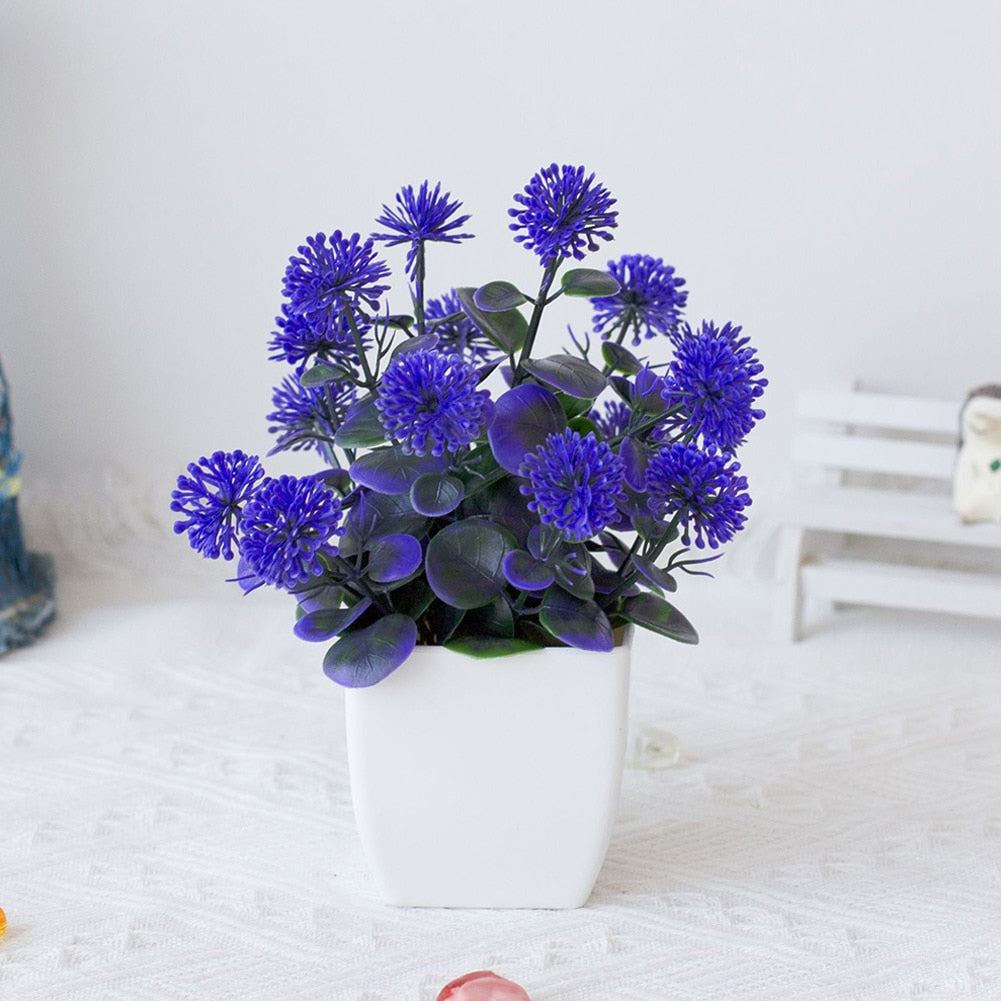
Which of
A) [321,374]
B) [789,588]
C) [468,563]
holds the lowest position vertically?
[789,588]

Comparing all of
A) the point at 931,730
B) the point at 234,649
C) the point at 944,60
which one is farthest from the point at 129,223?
the point at 931,730

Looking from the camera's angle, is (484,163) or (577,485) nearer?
(577,485)

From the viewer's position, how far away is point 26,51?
1.58 metres

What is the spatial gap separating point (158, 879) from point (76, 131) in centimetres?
106

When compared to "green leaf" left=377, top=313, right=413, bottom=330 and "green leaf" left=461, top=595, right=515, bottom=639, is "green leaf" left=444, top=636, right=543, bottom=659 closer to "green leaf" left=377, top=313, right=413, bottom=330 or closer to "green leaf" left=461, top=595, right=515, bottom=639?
"green leaf" left=461, top=595, right=515, bottom=639

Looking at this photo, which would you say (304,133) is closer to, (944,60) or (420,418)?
(944,60)

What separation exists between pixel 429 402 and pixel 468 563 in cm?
11

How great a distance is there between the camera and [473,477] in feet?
2.56

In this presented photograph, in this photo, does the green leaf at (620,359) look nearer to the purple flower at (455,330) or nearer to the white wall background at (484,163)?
the purple flower at (455,330)

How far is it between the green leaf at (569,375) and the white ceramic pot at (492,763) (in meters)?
0.16

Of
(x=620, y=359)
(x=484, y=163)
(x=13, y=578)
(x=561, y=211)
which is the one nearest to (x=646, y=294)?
(x=620, y=359)

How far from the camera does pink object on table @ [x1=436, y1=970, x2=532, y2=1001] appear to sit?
726 mm

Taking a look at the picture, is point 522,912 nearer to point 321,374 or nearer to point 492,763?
point 492,763

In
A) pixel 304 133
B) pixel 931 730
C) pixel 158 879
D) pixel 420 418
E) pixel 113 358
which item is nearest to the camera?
pixel 420 418
